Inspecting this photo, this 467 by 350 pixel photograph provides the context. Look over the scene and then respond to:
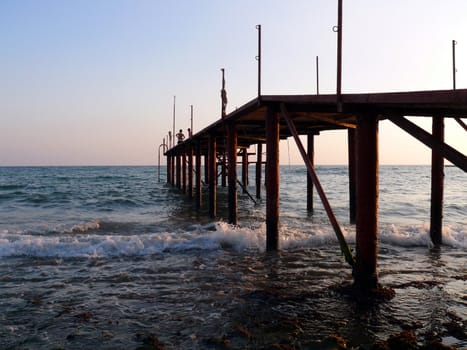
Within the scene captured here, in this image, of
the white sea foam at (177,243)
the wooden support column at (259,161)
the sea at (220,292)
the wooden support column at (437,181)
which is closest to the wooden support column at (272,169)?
the sea at (220,292)

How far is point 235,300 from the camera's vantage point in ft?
21.2

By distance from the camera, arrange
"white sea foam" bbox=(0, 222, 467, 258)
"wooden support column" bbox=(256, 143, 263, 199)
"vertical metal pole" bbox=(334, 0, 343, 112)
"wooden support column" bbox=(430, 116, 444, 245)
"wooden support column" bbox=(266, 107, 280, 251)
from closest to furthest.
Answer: "vertical metal pole" bbox=(334, 0, 343, 112), "wooden support column" bbox=(266, 107, 280, 251), "wooden support column" bbox=(430, 116, 444, 245), "white sea foam" bbox=(0, 222, 467, 258), "wooden support column" bbox=(256, 143, 263, 199)

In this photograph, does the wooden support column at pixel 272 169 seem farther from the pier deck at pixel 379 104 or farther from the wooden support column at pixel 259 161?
the wooden support column at pixel 259 161

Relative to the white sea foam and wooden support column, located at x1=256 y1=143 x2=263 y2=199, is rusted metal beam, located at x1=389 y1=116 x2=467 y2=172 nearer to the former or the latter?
→ the white sea foam

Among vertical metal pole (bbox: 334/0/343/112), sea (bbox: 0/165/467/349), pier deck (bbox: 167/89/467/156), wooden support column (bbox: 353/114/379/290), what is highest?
vertical metal pole (bbox: 334/0/343/112)

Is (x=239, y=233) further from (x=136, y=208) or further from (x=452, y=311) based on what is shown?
(x=136, y=208)

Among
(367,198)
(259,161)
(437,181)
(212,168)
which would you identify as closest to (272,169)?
(367,198)

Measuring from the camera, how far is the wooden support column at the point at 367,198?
6.50 meters

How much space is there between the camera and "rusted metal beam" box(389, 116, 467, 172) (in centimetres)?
495

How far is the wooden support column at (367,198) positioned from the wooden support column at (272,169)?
2883 millimetres

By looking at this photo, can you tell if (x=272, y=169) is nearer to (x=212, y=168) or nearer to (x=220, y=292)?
(x=220, y=292)

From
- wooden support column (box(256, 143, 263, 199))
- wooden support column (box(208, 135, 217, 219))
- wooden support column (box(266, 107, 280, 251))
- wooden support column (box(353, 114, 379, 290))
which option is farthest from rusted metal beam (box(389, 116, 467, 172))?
wooden support column (box(256, 143, 263, 199))

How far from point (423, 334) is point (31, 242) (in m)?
9.11

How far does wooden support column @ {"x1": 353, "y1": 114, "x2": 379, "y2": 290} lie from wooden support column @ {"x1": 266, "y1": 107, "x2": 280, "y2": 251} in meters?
2.88
